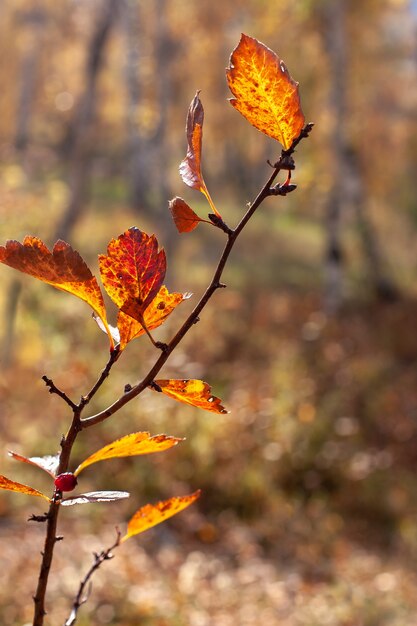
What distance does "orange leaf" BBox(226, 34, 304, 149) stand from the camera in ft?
2.38

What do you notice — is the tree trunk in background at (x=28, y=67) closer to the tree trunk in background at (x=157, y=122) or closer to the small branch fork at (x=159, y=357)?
the tree trunk in background at (x=157, y=122)

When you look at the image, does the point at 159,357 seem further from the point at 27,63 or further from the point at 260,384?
the point at 27,63

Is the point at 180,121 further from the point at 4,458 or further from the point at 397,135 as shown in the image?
the point at 4,458

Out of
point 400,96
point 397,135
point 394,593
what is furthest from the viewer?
point 400,96

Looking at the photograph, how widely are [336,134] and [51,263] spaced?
35.4ft

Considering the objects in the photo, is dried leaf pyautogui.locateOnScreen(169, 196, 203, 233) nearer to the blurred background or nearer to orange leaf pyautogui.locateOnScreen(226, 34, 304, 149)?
orange leaf pyautogui.locateOnScreen(226, 34, 304, 149)

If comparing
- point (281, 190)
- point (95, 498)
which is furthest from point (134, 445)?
point (281, 190)

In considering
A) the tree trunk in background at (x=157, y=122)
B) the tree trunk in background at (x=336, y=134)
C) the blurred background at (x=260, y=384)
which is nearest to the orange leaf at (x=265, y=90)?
the blurred background at (x=260, y=384)

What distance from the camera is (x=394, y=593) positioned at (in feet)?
15.9

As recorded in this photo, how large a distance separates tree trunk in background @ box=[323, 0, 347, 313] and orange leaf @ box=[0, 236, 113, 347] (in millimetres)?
10433

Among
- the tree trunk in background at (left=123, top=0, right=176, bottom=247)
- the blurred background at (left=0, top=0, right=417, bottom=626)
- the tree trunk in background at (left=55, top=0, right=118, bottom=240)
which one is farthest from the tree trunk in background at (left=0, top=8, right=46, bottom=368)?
the tree trunk in background at (left=55, top=0, right=118, bottom=240)

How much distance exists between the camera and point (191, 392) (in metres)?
0.79

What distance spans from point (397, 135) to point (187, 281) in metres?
8.09

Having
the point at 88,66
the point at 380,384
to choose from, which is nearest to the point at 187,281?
the point at 88,66
